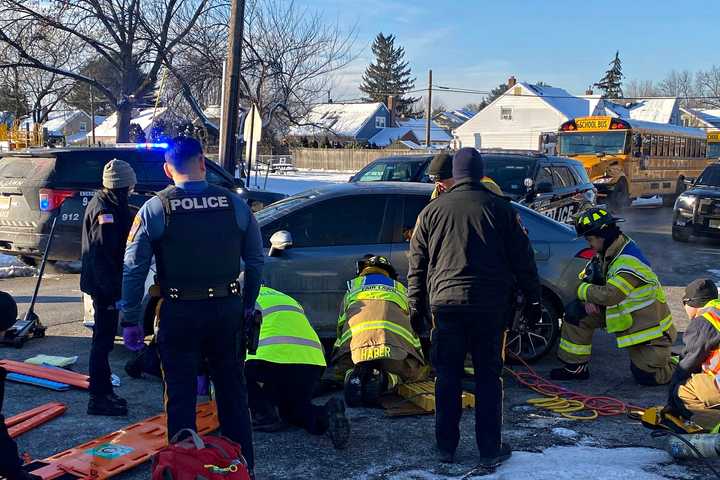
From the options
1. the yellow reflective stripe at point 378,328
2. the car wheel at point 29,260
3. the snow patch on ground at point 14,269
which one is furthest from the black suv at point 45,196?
the yellow reflective stripe at point 378,328

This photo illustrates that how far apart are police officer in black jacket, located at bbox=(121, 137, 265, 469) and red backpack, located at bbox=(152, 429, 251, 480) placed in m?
0.35

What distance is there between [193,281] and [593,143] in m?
20.9

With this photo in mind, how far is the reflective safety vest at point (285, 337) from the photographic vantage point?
4.43m

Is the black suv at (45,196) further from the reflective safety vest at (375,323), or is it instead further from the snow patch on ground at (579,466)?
the snow patch on ground at (579,466)

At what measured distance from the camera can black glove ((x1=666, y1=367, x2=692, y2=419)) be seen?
4646 millimetres

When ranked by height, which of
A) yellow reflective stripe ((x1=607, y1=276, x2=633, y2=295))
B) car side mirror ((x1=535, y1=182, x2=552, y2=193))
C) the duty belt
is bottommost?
yellow reflective stripe ((x1=607, y1=276, x2=633, y2=295))

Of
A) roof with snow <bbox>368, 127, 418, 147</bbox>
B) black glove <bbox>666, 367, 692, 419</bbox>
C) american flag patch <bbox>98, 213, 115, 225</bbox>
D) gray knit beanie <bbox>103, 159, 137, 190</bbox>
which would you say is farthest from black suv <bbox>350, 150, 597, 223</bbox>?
roof with snow <bbox>368, 127, 418, 147</bbox>

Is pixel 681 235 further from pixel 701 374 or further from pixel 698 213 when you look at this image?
pixel 701 374

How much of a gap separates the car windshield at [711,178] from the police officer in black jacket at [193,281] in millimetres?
14394

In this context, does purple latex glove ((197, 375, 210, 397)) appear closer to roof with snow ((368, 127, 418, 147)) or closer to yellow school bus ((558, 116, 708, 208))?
yellow school bus ((558, 116, 708, 208))

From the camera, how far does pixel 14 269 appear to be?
10.9 meters

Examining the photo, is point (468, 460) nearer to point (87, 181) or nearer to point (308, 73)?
point (87, 181)

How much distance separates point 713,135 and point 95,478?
127 ft

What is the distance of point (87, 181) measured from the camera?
9.70 metres
